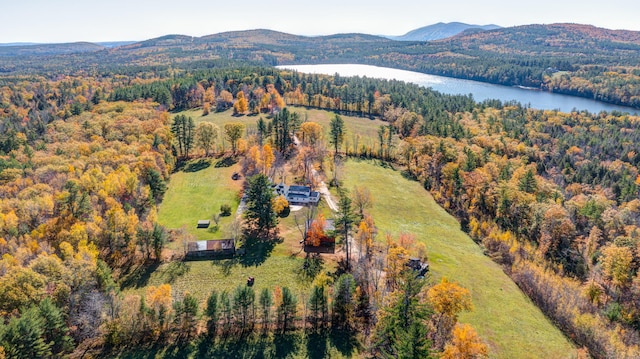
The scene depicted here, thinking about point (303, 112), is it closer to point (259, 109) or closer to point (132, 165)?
point (259, 109)

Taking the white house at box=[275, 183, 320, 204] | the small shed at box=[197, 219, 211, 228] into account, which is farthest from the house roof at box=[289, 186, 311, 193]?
the small shed at box=[197, 219, 211, 228]

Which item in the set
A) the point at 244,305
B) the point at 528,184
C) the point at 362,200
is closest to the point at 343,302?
the point at 244,305

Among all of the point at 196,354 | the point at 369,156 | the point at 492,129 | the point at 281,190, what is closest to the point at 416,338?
the point at 196,354

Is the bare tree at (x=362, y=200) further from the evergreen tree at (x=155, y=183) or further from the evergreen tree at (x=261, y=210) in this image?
the evergreen tree at (x=155, y=183)

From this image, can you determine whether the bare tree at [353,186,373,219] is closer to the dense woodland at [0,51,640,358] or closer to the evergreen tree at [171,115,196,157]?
the dense woodland at [0,51,640,358]

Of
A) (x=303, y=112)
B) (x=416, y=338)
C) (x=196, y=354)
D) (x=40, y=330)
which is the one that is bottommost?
(x=196, y=354)

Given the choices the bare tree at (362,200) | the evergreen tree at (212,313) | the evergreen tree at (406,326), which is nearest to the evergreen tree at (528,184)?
the bare tree at (362,200)
